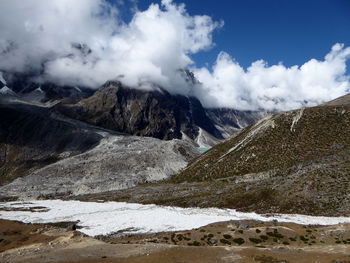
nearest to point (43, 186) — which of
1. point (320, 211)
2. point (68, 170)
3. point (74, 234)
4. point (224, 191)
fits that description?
point (68, 170)

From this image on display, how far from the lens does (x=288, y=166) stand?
83000 mm

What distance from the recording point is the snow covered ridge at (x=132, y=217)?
50244mm

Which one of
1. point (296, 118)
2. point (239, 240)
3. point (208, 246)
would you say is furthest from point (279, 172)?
point (208, 246)

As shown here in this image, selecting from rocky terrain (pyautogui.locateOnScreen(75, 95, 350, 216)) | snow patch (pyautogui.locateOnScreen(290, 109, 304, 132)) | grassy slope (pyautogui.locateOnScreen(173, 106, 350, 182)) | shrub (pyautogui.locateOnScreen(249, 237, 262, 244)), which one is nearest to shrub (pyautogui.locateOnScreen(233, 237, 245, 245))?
shrub (pyautogui.locateOnScreen(249, 237, 262, 244))

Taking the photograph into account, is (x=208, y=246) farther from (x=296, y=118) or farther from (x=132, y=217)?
(x=296, y=118)

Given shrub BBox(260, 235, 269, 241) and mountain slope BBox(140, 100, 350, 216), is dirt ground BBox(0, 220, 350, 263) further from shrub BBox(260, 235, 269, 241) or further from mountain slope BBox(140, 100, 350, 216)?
mountain slope BBox(140, 100, 350, 216)

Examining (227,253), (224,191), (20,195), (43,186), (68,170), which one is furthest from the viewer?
(68,170)

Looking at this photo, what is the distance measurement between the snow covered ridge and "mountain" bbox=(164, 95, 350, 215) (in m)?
5.65

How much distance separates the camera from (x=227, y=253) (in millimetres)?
33750

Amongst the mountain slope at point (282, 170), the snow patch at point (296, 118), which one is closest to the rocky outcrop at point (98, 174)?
the mountain slope at point (282, 170)

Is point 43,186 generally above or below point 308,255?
above

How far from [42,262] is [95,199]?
5745 centimetres

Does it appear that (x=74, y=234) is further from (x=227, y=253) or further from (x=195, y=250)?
(x=227, y=253)

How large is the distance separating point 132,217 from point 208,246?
91.2 feet
